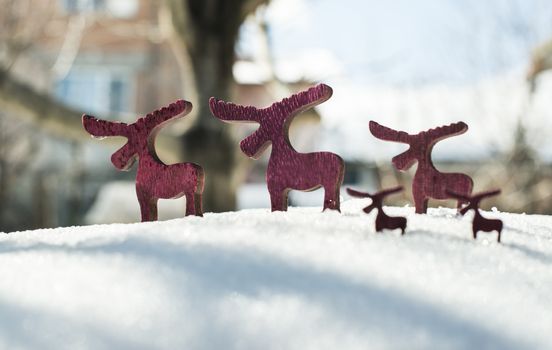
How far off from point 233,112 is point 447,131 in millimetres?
447

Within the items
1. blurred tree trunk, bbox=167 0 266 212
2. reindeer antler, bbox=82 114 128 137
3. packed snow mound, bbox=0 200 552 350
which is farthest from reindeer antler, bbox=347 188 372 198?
blurred tree trunk, bbox=167 0 266 212

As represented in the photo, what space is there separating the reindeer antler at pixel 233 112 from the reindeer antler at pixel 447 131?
1.22 feet

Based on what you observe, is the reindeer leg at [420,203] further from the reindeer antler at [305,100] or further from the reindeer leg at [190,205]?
the reindeer leg at [190,205]

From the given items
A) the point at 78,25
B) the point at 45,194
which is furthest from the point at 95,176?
the point at 78,25

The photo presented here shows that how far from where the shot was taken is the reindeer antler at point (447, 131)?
4.61 ft

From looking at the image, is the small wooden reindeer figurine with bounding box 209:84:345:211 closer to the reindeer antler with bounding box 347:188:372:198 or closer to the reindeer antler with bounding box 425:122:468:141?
the reindeer antler with bounding box 347:188:372:198

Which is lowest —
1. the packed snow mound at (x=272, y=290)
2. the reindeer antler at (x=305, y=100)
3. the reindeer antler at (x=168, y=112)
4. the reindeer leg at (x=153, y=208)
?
the packed snow mound at (x=272, y=290)

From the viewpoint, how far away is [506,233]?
4.02ft

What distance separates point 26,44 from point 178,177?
4.82 m

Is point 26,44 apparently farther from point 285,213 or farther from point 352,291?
point 352,291

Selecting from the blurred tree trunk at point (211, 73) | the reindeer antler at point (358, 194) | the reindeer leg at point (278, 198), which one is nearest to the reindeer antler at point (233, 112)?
the reindeer leg at point (278, 198)

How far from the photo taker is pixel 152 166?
1440 millimetres

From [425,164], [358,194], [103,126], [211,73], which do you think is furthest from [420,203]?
[211,73]

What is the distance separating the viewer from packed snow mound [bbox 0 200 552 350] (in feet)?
2.74
